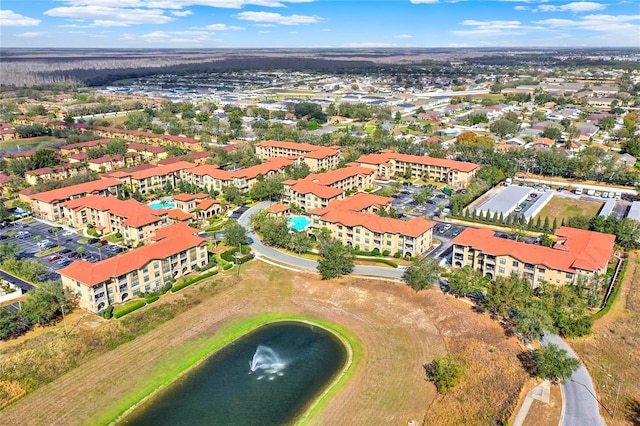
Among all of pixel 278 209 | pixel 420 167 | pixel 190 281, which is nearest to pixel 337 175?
pixel 278 209

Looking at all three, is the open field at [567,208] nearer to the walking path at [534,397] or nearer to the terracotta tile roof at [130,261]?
the walking path at [534,397]

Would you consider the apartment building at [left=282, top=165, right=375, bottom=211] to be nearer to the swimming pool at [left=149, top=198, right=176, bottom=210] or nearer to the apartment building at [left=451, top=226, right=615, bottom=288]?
the swimming pool at [left=149, top=198, right=176, bottom=210]

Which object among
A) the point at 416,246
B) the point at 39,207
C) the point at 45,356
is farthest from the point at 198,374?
the point at 39,207

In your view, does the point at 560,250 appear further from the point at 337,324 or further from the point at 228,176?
the point at 228,176

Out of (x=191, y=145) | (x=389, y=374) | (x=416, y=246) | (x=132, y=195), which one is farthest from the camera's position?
(x=191, y=145)

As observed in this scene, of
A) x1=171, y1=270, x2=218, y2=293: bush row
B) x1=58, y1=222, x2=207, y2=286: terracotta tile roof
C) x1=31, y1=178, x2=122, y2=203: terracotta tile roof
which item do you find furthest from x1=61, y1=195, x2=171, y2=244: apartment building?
x1=171, y1=270, x2=218, y2=293: bush row

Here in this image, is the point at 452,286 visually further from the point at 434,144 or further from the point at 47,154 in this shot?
the point at 47,154
